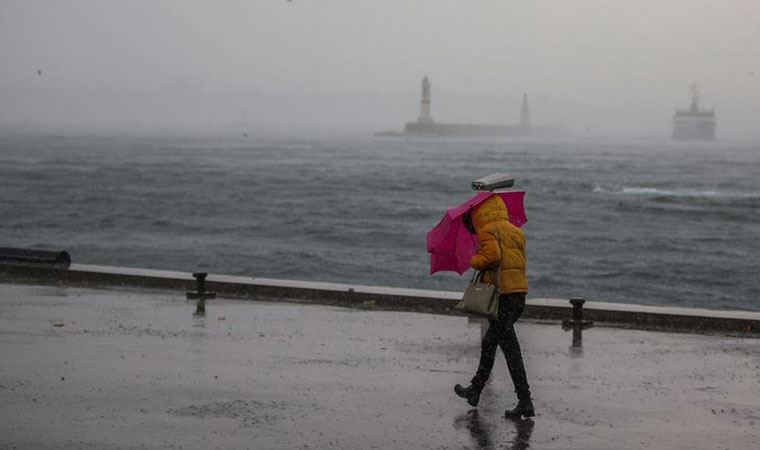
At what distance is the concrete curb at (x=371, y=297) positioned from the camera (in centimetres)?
1148

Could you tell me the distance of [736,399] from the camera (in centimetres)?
845

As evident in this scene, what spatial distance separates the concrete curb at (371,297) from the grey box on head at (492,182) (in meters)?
4.08

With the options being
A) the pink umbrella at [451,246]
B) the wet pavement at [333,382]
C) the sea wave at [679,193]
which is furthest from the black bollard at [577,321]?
the sea wave at [679,193]

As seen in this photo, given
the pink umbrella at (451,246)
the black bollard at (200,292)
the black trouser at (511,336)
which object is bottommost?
the black bollard at (200,292)

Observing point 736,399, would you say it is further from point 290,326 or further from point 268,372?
point 290,326

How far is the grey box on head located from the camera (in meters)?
7.73

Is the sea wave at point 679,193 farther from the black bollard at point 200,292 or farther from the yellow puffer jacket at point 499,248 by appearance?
the yellow puffer jacket at point 499,248

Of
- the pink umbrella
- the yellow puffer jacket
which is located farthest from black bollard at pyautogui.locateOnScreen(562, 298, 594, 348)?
the yellow puffer jacket

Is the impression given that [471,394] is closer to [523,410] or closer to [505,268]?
[523,410]

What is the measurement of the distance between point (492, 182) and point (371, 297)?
5115 mm

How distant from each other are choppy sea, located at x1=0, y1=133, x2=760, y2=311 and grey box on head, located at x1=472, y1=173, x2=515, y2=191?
67.3 ft

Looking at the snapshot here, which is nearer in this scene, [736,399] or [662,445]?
[662,445]

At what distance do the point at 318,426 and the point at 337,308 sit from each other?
5.20 metres

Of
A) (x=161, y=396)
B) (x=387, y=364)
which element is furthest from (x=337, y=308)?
(x=161, y=396)
